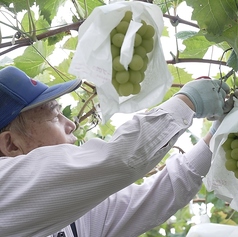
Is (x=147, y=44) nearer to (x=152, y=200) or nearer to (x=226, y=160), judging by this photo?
(x=226, y=160)

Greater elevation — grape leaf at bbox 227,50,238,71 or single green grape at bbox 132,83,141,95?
single green grape at bbox 132,83,141,95

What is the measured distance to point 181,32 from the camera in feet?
4.97

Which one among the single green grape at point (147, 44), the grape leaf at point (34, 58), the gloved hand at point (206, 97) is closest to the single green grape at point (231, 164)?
the gloved hand at point (206, 97)

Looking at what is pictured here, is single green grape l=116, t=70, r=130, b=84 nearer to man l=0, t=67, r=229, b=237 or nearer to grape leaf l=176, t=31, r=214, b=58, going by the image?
man l=0, t=67, r=229, b=237

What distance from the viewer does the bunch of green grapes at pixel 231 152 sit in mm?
1354

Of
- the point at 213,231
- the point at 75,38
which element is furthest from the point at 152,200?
the point at 75,38

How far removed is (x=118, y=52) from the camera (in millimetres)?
1215

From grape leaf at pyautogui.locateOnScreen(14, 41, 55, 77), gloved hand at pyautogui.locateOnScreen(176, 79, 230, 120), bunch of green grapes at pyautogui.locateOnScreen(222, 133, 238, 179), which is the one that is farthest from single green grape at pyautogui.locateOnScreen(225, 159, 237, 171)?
grape leaf at pyautogui.locateOnScreen(14, 41, 55, 77)

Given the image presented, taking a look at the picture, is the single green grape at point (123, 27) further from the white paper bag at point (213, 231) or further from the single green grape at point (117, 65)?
the white paper bag at point (213, 231)

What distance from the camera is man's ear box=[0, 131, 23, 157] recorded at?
1545 mm

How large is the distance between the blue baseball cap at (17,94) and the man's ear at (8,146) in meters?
0.03

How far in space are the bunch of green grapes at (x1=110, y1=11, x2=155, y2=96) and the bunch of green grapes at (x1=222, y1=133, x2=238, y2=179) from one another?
0.28m

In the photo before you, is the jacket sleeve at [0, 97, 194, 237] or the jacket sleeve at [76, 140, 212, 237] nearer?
the jacket sleeve at [0, 97, 194, 237]

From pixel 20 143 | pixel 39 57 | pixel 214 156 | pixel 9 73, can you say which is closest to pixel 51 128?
pixel 20 143
